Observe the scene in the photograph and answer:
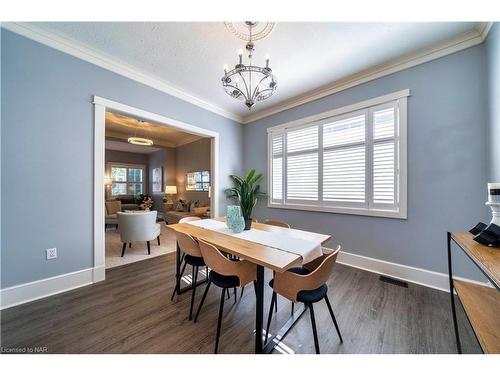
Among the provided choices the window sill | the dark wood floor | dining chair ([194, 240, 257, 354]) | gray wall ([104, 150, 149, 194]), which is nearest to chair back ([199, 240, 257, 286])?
dining chair ([194, 240, 257, 354])

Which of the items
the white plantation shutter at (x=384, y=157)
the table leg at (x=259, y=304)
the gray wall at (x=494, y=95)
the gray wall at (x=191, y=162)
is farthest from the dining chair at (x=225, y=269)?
the gray wall at (x=191, y=162)

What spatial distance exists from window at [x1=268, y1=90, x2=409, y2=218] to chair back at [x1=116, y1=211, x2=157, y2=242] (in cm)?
246

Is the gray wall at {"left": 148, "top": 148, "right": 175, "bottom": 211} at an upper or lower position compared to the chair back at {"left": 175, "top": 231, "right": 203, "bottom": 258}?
upper

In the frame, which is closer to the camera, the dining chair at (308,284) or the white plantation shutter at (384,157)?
the dining chair at (308,284)

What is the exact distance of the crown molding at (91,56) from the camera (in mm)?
1834

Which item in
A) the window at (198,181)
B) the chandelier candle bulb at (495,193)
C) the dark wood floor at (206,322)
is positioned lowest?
the dark wood floor at (206,322)

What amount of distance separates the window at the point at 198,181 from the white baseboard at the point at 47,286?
4048mm

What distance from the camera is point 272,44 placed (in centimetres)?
206

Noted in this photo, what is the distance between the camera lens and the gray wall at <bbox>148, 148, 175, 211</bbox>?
7.49 m

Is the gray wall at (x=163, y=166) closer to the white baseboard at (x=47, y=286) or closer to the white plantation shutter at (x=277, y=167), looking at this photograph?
the white plantation shutter at (x=277, y=167)

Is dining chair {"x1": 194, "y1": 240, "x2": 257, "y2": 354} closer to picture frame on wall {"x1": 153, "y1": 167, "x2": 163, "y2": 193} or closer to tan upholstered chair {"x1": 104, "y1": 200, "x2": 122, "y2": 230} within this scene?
tan upholstered chair {"x1": 104, "y1": 200, "x2": 122, "y2": 230}

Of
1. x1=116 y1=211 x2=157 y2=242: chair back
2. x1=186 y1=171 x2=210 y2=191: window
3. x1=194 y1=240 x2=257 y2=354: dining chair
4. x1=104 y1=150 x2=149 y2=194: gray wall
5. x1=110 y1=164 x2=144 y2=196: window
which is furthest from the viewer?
→ x1=110 y1=164 x2=144 y2=196: window

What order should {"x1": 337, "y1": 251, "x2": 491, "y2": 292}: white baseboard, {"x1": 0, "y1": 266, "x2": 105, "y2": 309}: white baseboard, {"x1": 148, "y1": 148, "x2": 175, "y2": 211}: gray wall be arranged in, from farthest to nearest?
1. {"x1": 148, "y1": 148, "x2": 175, "y2": 211}: gray wall
2. {"x1": 337, "y1": 251, "x2": 491, "y2": 292}: white baseboard
3. {"x1": 0, "y1": 266, "x2": 105, "y2": 309}: white baseboard

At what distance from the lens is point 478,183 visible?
189cm
